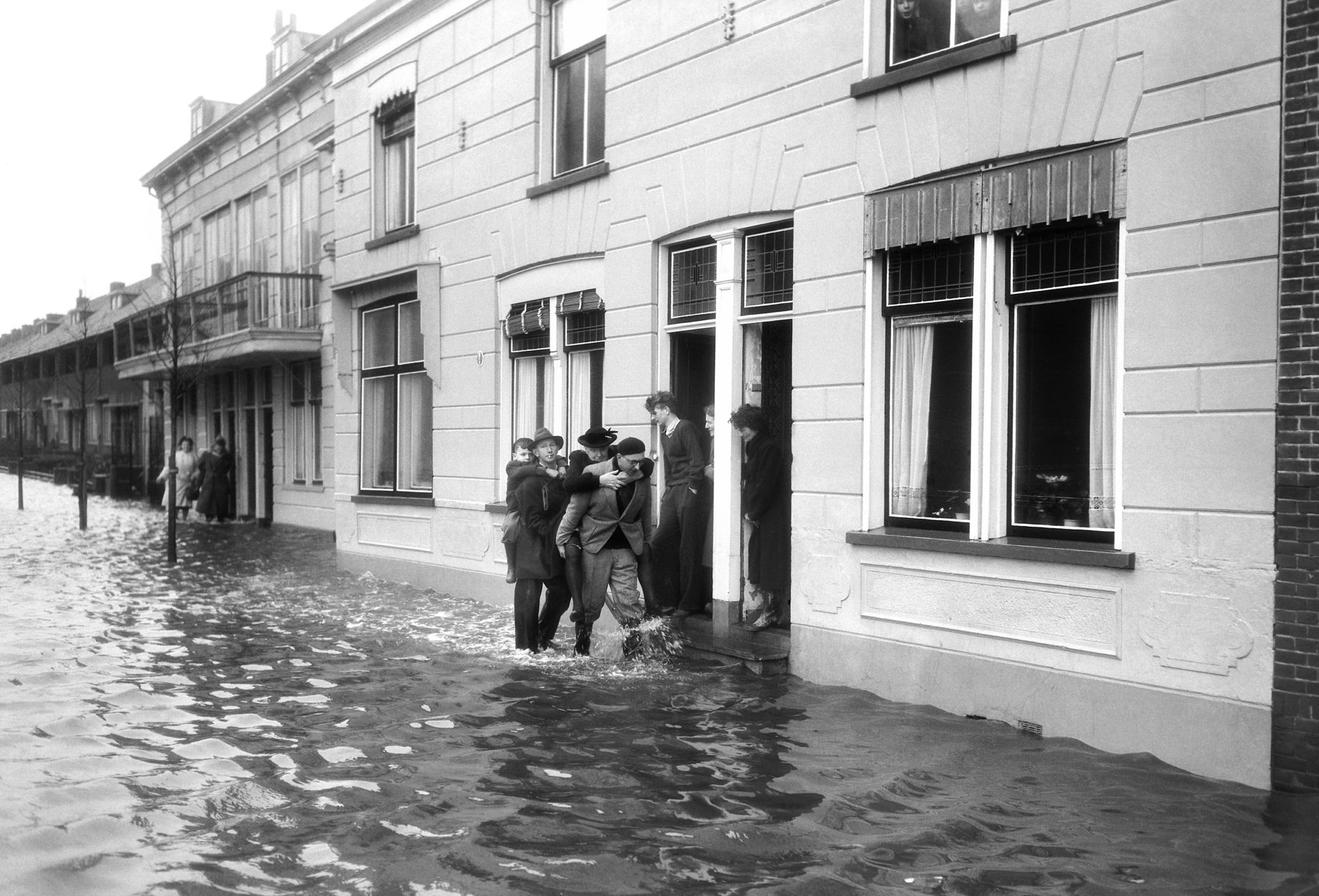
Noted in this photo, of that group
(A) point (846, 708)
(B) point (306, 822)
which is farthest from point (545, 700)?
(B) point (306, 822)

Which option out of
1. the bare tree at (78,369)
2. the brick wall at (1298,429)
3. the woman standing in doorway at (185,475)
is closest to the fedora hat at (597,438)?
the brick wall at (1298,429)

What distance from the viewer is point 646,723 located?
784cm

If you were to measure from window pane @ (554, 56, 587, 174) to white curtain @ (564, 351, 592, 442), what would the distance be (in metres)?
1.95

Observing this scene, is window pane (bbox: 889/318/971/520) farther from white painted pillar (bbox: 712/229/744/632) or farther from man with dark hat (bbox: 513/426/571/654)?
man with dark hat (bbox: 513/426/571/654)

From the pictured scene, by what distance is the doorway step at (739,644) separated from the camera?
31.1ft

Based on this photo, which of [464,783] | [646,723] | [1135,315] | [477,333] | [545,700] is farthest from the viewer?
[477,333]

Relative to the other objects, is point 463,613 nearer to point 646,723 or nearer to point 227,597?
point 227,597

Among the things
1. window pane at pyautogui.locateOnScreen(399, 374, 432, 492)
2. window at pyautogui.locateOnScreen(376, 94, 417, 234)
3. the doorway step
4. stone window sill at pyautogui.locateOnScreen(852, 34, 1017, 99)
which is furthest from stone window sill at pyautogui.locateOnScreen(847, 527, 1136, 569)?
window at pyautogui.locateOnScreen(376, 94, 417, 234)

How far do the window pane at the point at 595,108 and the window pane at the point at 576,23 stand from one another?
0.23 metres

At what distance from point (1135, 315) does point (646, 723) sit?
12.5ft

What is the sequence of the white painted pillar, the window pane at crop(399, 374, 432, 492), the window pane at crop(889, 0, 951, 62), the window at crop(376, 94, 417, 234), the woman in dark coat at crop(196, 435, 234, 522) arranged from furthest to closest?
the woman in dark coat at crop(196, 435, 234, 522) < the window at crop(376, 94, 417, 234) < the window pane at crop(399, 374, 432, 492) < the white painted pillar < the window pane at crop(889, 0, 951, 62)

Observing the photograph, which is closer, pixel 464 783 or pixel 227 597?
pixel 464 783

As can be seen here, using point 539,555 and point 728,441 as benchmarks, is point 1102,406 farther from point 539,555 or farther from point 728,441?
point 539,555

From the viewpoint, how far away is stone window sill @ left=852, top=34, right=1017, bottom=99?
26.0ft
